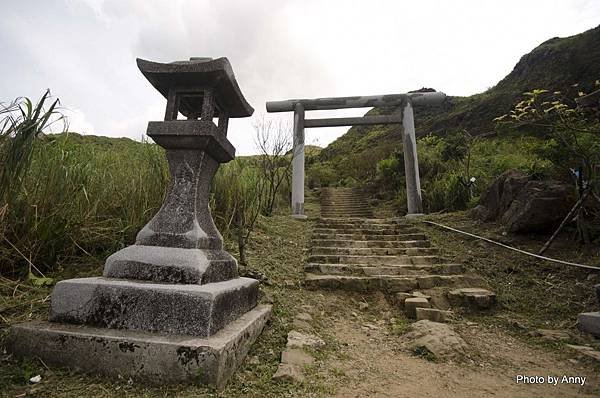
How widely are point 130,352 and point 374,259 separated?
336 centimetres

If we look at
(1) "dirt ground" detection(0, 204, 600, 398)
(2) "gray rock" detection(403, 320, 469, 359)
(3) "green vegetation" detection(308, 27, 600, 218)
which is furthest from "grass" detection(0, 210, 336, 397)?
(3) "green vegetation" detection(308, 27, 600, 218)

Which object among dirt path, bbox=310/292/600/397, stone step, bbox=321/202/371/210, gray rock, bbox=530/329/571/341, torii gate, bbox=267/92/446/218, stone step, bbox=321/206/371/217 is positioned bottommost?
dirt path, bbox=310/292/600/397

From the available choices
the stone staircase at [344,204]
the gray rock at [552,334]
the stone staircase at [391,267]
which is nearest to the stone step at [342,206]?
the stone staircase at [344,204]

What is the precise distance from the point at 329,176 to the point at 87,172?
13.2 metres

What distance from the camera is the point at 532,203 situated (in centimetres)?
395

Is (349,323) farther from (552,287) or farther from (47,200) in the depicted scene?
(47,200)

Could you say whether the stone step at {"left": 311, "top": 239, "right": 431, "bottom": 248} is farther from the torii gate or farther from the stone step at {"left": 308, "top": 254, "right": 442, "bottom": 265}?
the torii gate

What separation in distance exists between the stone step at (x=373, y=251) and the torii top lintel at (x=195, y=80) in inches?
105

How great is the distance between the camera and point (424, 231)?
17.6 feet

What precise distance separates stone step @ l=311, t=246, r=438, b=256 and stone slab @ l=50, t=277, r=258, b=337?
296cm

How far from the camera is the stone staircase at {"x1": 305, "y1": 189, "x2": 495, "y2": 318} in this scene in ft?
10.5

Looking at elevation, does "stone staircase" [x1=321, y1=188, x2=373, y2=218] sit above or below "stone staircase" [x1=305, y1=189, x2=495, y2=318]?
above

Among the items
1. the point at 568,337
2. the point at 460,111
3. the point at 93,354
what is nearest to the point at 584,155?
the point at 568,337

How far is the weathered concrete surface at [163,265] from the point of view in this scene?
1840mm
